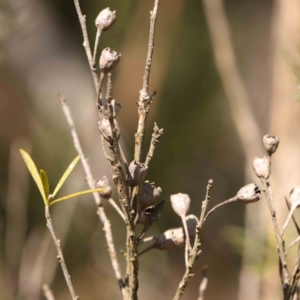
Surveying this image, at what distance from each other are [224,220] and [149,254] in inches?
15.7

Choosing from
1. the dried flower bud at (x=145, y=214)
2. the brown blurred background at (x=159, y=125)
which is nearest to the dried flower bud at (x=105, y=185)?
the dried flower bud at (x=145, y=214)

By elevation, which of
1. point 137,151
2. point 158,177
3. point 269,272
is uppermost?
point 158,177

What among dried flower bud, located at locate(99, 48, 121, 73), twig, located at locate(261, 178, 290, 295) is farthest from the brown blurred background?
dried flower bud, located at locate(99, 48, 121, 73)

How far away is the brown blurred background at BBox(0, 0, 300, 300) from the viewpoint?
2.45 ft

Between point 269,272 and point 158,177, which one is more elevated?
point 158,177

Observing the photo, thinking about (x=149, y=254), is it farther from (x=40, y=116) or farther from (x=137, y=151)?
(x=137, y=151)

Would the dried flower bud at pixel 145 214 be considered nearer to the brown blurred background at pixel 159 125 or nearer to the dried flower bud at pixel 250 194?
the dried flower bud at pixel 250 194

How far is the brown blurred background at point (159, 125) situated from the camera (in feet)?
2.45

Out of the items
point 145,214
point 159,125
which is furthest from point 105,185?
point 159,125

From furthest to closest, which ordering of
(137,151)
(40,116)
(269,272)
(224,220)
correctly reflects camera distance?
(224,220) → (40,116) → (269,272) → (137,151)

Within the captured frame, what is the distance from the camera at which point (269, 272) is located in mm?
609

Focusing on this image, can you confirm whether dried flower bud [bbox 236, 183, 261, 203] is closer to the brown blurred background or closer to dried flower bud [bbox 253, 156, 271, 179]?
dried flower bud [bbox 253, 156, 271, 179]

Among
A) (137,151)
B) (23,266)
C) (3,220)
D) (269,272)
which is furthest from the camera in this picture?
(3,220)

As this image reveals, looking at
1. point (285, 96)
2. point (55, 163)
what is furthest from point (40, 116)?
point (285, 96)
